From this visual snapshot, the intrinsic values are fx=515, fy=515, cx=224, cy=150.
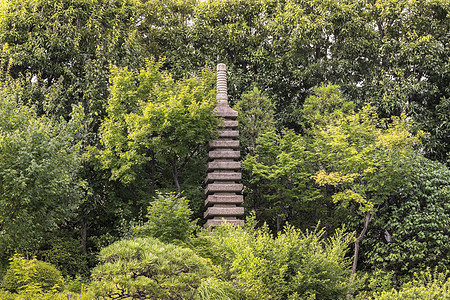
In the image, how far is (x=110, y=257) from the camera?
7.24m

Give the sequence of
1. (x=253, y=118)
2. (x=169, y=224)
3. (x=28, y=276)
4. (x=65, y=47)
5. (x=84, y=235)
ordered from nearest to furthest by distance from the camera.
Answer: (x=28, y=276)
(x=169, y=224)
(x=84, y=235)
(x=65, y=47)
(x=253, y=118)

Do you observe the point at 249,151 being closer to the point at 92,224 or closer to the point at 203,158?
the point at 203,158

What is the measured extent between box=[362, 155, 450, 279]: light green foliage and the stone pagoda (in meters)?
4.69

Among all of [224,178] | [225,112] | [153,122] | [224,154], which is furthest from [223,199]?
[153,122]

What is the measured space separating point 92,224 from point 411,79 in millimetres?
13161

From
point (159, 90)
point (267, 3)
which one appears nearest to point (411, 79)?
point (267, 3)

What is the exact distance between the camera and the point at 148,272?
22.6 ft

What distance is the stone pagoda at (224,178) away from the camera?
47.2 ft

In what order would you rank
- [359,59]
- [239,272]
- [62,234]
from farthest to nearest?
[359,59], [62,234], [239,272]

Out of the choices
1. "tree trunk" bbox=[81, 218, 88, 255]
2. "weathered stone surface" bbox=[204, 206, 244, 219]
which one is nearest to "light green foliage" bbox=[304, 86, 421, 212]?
"weathered stone surface" bbox=[204, 206, 244, 219]

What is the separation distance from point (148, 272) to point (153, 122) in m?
→ 8.09

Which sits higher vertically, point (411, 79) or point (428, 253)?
point (411, 79)

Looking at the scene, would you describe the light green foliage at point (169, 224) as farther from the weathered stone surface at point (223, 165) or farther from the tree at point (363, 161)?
the tree at point (363, 161)

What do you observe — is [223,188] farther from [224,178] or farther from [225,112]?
[225,112]
